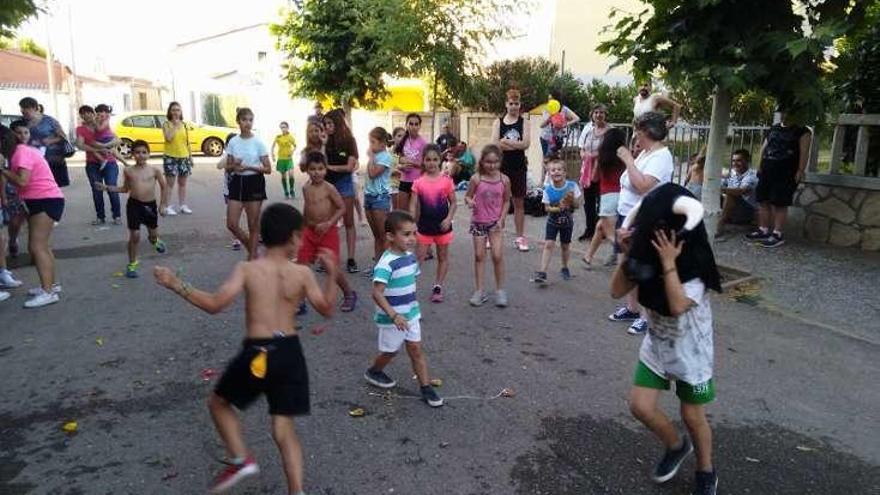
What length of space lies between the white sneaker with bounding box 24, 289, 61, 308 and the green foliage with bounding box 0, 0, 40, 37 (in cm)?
251

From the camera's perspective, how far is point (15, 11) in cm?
586

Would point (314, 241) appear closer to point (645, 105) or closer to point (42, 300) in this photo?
point (42, 300)

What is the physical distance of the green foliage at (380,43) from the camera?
1323 cm

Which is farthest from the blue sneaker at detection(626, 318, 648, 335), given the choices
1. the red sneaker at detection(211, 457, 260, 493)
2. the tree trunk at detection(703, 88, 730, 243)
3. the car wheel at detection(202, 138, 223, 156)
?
the car wheel at detection(202, 138, 223, 156)

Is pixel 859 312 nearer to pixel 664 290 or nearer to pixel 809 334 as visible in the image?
pixel 809 334

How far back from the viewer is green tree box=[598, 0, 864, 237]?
5922mm

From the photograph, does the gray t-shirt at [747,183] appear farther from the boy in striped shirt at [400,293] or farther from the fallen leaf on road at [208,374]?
the fallen leaf on road at [208,374]

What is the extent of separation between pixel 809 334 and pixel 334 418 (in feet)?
13.9

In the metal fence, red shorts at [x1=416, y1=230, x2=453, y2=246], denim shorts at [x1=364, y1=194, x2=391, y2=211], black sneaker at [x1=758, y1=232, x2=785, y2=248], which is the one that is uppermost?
the metal fence

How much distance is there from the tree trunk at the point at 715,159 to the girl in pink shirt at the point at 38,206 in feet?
21.4

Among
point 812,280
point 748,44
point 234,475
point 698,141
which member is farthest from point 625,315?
point 698,141

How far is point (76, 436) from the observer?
384cm

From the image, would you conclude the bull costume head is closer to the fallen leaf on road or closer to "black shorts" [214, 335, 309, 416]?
"black shorts" [214, 335, 309, 416]

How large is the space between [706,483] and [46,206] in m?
6.16
